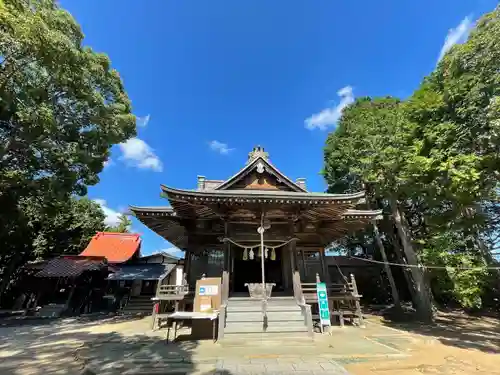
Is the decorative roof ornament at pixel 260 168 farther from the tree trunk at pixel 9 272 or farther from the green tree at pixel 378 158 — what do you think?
the tree trunk at pixel 9 272

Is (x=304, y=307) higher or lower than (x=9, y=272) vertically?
lower

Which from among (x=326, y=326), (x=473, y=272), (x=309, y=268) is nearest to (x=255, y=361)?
(x=326, y=326)

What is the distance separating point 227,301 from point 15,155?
1303 centimetres

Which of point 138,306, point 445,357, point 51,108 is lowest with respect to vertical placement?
point 445,357

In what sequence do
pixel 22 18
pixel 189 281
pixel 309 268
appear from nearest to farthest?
1. pixel 22 18
2. pixel 189 281
3. pixel 309 268

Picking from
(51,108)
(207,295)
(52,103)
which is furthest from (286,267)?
(52,103)

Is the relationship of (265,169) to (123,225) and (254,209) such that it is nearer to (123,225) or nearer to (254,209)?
(254,209)

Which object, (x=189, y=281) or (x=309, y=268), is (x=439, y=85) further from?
(x=189, y=281)

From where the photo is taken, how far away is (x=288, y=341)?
297 inches

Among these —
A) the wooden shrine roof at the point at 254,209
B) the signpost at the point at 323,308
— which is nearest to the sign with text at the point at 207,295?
the wooden shrine roof at the point at 254,209

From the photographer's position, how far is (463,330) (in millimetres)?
10445

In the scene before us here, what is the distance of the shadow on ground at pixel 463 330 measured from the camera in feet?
25.2

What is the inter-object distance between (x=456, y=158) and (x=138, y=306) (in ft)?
67.8

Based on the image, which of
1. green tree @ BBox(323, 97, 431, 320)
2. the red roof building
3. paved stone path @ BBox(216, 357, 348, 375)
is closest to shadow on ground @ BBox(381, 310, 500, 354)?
green tree @ BBox(323, 97, 431, 320)
